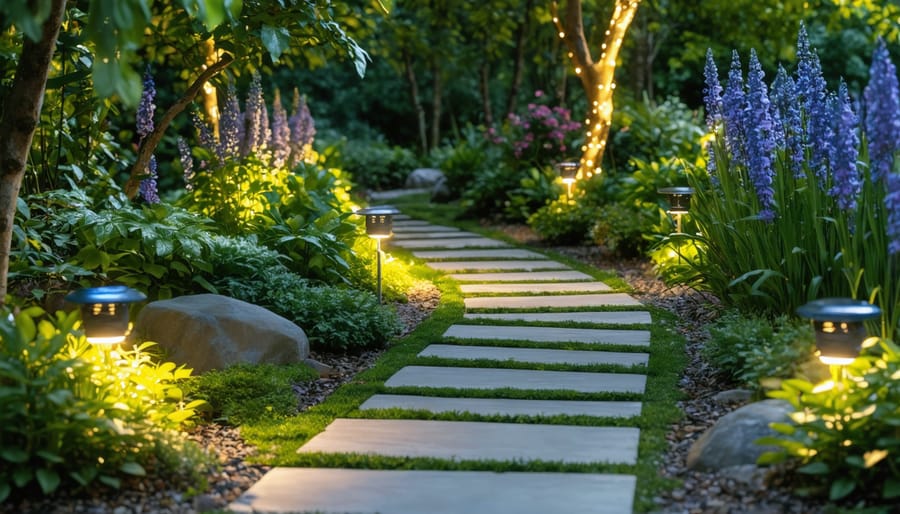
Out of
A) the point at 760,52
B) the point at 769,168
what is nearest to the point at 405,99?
the point at 760,52

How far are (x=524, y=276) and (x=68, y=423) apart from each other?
523 centimetres

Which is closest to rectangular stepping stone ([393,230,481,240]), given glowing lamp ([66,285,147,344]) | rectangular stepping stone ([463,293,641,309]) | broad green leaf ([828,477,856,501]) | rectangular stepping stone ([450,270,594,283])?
rectangular stepping stone ([450,270,594,283])

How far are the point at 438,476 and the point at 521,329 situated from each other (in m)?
2.67

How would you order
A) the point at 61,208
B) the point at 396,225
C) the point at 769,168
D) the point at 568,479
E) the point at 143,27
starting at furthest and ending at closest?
the point at 396,225 → the point at 61,208 → the point at 769,168 → the point at 568,479 → the point at 143,27

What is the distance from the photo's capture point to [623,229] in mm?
8734

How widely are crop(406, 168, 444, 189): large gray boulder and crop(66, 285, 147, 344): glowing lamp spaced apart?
1241 centimetres

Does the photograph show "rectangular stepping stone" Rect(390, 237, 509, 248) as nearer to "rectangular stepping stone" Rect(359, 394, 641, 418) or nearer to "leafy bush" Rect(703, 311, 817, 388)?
"leafy bush" Rect(703, 311, 817, 388)

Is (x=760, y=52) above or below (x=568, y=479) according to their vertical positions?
above

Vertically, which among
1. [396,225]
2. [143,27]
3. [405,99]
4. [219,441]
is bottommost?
[219,441]

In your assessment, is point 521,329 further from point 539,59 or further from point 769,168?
point 539,59

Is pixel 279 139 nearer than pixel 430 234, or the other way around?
pixel 279 139

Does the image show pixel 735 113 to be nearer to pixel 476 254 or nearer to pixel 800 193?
pixel 800 193

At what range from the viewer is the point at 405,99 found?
71.4 ft

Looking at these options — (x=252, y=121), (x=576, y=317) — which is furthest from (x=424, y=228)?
(x=576, y=317)
